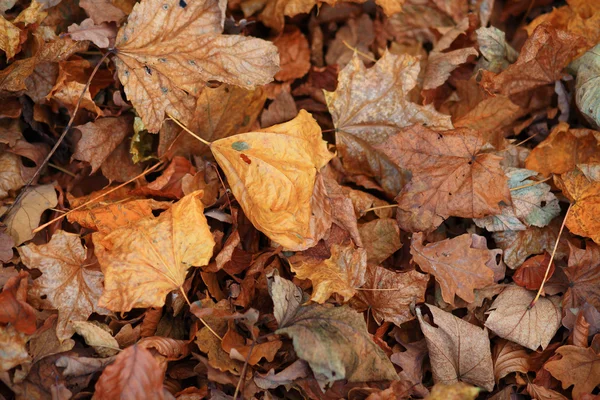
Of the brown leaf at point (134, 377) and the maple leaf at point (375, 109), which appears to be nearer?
the brown leaf at point (134, 377)

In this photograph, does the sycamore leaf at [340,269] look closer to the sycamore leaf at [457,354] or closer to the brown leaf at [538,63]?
the sycamore leaf at [457,354]

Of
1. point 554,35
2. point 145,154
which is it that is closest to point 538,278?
point 554,35

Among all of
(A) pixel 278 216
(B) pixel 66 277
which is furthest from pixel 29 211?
(A) pixel 278 216

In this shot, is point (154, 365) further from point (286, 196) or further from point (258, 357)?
point (286, 196)

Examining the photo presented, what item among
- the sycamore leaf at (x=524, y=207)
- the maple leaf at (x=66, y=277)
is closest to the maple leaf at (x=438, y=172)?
the sycamore leaf at (x=524, y=207)

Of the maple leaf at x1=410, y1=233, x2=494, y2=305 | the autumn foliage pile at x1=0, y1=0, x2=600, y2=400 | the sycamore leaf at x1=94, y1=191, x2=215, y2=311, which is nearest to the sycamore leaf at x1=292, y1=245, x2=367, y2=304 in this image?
the autumn foliage pile at x1=0, y1=0, x2=600, y2=400

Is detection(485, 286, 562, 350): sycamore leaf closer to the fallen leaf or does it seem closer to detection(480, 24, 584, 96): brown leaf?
detection(480, 24, 584, 96): brown leaf
